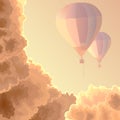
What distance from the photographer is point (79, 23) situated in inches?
1986

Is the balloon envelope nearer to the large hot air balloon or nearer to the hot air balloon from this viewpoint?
the hot air balloon

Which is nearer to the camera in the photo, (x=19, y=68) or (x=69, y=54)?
(x=19, y=68)

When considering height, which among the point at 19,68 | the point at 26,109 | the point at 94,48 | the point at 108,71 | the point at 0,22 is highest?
the point at 108,71

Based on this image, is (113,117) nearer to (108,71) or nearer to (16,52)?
(16,52)

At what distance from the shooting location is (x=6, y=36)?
8531mm

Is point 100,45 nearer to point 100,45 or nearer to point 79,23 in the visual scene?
point 100,45

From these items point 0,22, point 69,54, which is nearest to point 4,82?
point 0,22

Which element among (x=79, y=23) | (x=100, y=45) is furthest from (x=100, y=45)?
(x=79, y=23)

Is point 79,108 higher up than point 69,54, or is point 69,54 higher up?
point 69,54

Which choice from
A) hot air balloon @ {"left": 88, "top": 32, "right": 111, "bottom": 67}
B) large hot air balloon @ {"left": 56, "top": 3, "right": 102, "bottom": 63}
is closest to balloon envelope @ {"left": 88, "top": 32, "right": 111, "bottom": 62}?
hot air balloon @ {"left": 88, "top": 32, "right": 111, "bottom": 67}

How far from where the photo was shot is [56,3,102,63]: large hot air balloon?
5031 cm

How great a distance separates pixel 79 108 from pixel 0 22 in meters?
2.59

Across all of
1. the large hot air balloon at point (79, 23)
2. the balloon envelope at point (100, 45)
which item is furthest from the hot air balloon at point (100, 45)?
the large hot air balloon at point (79, 23)

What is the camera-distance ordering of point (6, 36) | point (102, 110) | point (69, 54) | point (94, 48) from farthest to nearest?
point (69, 54) → point (94, 48) → point (102, 110) → point (6, 36)
